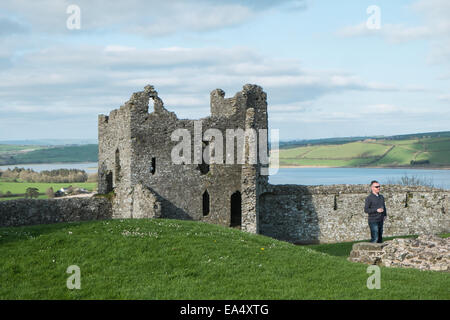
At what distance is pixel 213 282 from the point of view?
11664 mm

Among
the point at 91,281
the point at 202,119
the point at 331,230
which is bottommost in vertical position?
the point at 331,230

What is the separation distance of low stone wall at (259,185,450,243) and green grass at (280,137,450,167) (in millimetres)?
66298

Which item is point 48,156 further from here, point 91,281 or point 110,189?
point 91,281

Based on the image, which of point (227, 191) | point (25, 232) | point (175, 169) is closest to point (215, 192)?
point (227, 191)

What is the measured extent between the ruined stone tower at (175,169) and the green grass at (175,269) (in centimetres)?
736

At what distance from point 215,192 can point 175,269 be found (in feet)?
42.2

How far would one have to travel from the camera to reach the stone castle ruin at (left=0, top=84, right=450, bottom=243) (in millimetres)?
23328

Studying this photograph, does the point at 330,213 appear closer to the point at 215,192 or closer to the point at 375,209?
the point at 215,192

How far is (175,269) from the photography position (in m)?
12.5

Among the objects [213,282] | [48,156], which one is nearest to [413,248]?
[213,282]

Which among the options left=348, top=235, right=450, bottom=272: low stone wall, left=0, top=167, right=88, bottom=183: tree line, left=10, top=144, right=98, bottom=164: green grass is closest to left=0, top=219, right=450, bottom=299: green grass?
left=348, top=235, right=450, bottom=272: low stone wall

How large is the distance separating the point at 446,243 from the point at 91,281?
11.8m

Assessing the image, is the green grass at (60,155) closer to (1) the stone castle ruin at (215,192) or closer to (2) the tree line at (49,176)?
(2) the tree line at (49,176)
